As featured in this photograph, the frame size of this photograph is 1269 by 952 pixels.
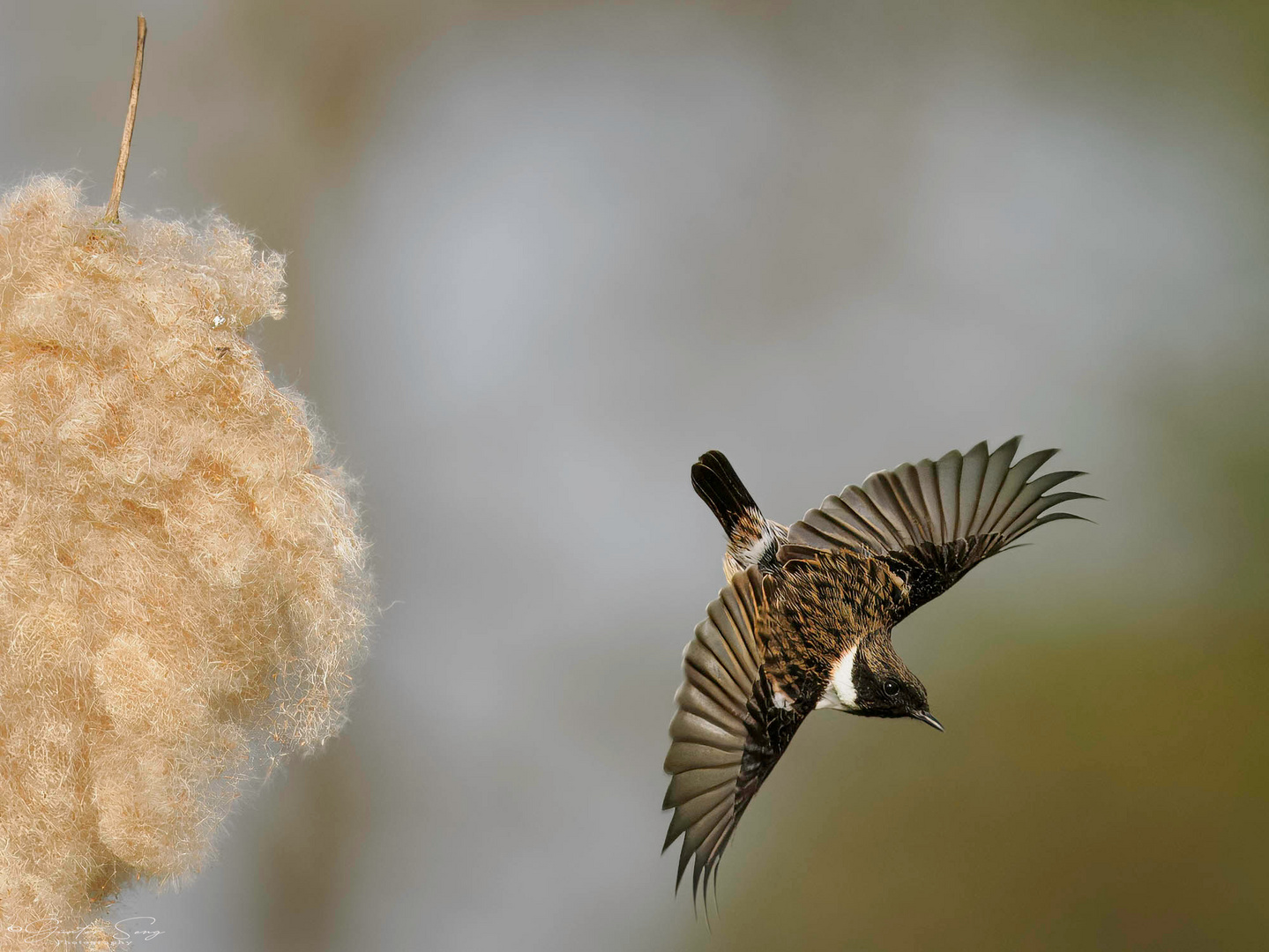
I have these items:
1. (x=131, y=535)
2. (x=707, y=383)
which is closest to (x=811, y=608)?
(x=131, y=535)

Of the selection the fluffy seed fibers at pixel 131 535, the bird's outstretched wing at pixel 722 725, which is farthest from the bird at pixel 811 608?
the fluffy seed fibers at pixel 131 535

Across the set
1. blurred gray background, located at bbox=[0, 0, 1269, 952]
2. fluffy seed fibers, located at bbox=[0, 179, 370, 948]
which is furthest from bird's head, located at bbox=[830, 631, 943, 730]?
blurred gray background, located at bbox=[0, 0, 1269, 952]

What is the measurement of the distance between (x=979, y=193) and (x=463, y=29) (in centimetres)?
52

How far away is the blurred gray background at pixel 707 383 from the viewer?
871 mm

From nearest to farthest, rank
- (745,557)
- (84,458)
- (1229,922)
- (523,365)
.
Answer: (84,458)
(745,557)
(1229,922)
(523,365)

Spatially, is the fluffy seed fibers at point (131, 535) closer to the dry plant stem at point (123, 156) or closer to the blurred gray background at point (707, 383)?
the dry plant stem at point (123, 156)

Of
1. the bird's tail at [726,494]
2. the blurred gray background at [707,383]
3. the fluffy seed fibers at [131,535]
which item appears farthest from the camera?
the blurred gray background at [707,383]

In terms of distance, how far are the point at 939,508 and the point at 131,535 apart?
16.9 inches

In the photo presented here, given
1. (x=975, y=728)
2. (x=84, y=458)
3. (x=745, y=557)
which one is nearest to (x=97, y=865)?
(x=84, y=458)

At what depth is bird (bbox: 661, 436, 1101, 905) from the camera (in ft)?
1.53

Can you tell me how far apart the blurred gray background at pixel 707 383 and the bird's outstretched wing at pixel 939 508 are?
28 cm

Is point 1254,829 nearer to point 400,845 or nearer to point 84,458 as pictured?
point 400,845

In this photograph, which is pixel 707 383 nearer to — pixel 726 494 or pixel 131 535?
pixel 726 494

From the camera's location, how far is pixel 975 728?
0.87m
